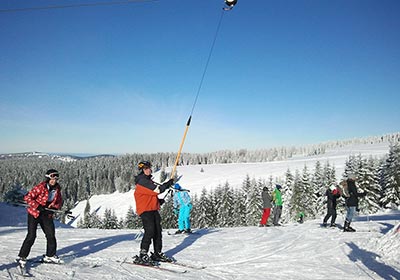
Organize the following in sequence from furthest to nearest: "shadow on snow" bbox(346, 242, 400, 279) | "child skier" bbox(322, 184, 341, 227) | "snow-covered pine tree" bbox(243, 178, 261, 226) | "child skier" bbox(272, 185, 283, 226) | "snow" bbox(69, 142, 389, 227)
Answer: "snow" bbox(69, 142, 389, 227) < "snow-covered pine tree" bbox(243, 178, 261, 226) < "child skier" bbox(272, 185, 283, 226) < "child skier" bbox(322, 184, 341, 227) < "shadow on snow" bbox(346, 242, 400, 279)

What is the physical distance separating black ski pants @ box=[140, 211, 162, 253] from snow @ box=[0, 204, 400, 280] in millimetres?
543

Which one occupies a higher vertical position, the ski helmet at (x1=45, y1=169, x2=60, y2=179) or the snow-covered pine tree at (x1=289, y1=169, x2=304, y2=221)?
the ski helmet at (x1=45, y1=169, x2=60, y2=179)

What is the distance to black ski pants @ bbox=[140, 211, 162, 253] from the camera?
24.9 ft

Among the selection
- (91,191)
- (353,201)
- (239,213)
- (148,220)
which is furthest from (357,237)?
(91,191)

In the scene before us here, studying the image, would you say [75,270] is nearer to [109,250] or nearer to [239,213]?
[109,250]

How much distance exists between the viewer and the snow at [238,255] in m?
6.95

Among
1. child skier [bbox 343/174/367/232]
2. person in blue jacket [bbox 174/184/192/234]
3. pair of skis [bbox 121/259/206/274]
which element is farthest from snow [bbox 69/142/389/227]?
pair of skis [bbox 121/259/206/274]

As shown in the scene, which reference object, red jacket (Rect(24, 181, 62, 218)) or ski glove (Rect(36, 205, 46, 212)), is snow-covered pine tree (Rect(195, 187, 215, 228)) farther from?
ski glove (Rect(36, 205, 46, 212))

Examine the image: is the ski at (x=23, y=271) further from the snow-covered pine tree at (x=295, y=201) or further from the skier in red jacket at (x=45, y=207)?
the snow-covered pine tree at (x=295, y=201)

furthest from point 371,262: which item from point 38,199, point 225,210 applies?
point 225,210

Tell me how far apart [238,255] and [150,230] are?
11.0 ft

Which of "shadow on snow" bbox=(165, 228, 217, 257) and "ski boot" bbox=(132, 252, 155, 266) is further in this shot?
"shadow on snow" bbox=(165, 228, 217, 257)

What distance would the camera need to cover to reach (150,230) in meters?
7.61

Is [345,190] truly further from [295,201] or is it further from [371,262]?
[295,201]
